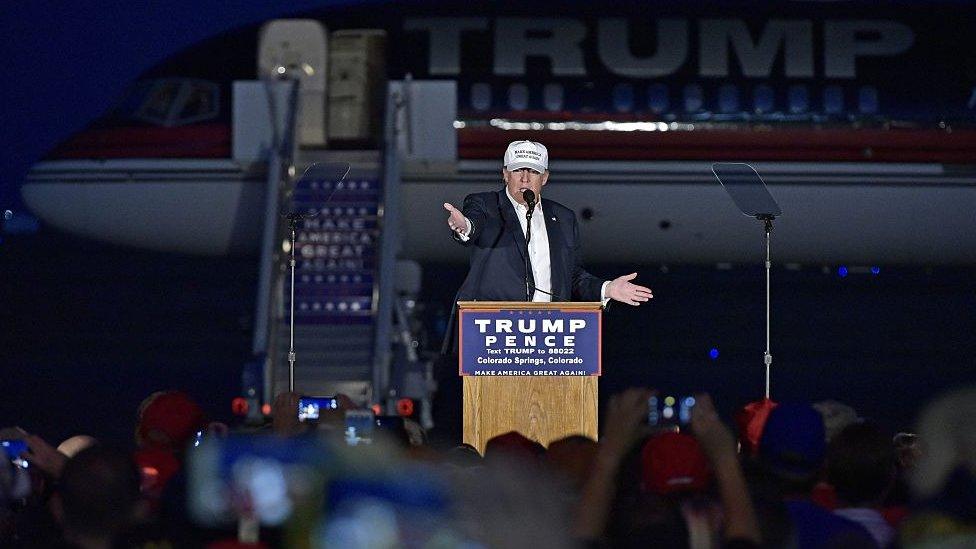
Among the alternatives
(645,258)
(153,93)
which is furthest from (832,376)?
(153,93)

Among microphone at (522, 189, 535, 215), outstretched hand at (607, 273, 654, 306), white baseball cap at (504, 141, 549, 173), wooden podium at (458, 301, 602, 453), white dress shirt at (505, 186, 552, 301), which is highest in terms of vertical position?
white baseball cap at (504, 141, 549, 173)

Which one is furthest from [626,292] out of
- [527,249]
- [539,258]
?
[539,258]

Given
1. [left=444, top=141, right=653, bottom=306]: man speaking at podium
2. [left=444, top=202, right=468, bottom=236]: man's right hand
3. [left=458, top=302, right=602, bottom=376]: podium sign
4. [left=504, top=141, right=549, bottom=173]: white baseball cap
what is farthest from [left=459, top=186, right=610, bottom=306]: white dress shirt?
[left=458, top=302, right=602, bottom=376]: podium sign

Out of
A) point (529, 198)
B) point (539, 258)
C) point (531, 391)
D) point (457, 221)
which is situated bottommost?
point (531, 391)

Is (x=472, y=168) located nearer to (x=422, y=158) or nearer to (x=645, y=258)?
(x=422, y=158)

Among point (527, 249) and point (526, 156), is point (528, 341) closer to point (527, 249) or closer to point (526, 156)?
point (527, 249)

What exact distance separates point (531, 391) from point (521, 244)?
111 centimetres

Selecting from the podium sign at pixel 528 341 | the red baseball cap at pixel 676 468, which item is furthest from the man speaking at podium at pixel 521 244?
the red baseball cap at pixel 676 468

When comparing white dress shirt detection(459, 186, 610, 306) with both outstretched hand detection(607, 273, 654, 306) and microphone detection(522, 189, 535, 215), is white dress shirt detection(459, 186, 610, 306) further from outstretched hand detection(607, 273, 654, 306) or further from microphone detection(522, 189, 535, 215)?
outstretched hand detection(607, 273, 654, 306)

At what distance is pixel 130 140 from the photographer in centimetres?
1861

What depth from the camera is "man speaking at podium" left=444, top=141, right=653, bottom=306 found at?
27.5 feet

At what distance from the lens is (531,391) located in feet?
25.2

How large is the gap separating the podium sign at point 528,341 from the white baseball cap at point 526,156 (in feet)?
3.18

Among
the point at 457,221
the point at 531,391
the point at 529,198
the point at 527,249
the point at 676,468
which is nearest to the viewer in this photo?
the point at 676,468
